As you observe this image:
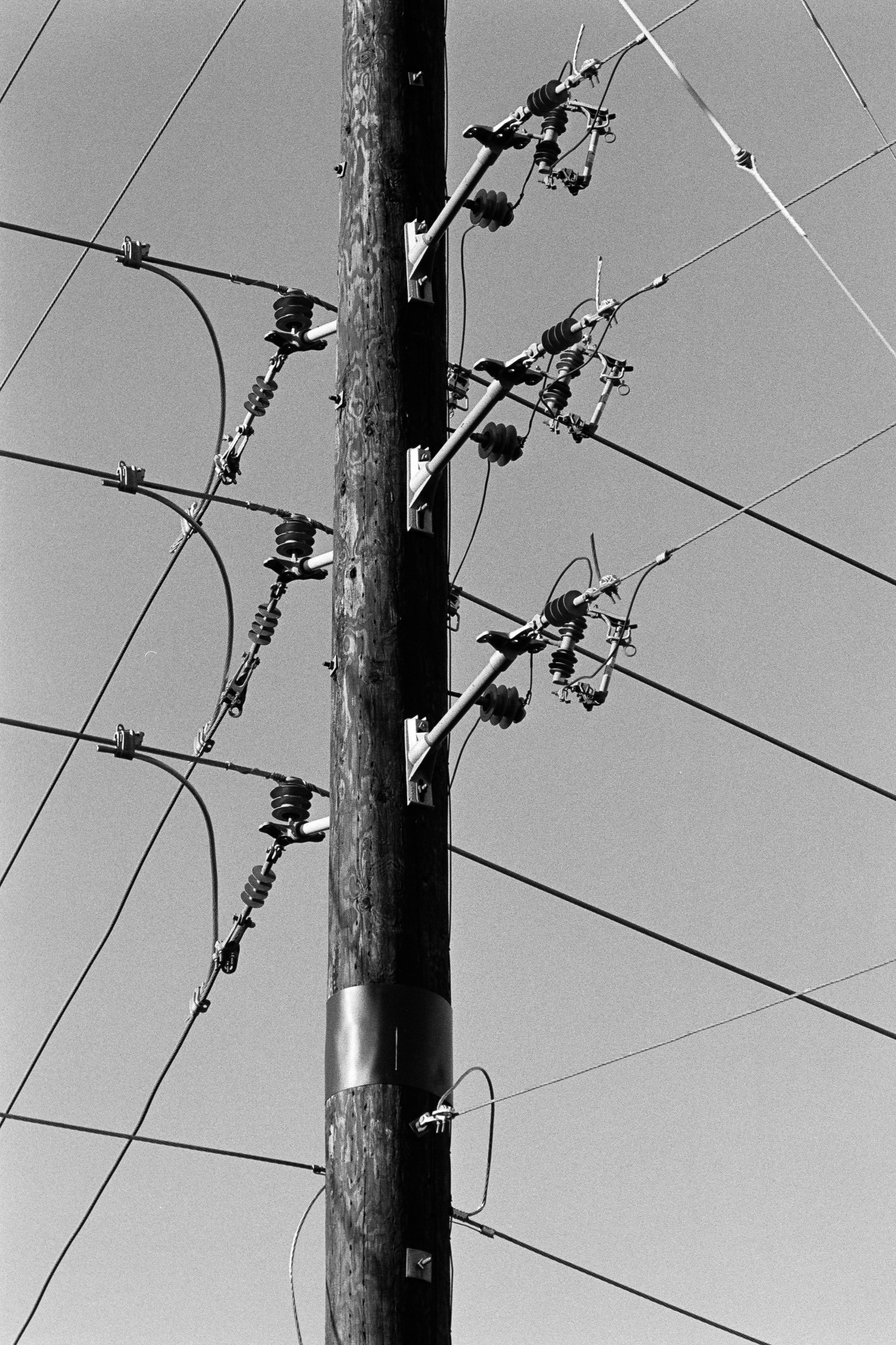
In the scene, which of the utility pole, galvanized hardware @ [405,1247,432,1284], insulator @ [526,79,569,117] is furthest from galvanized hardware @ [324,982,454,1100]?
insulator @ [526,79,569,117]

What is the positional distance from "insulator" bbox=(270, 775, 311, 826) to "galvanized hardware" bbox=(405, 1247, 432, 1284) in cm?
184

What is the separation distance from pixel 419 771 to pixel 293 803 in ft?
3.54

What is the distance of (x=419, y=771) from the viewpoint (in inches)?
233

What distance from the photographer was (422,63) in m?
6.80

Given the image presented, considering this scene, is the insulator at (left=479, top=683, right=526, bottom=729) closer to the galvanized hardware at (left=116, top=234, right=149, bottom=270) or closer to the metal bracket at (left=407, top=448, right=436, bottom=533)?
the metal bracket at (left=407, top=448, right=436, bottom=533)

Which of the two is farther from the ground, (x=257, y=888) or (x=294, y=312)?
(x=294, y=312)

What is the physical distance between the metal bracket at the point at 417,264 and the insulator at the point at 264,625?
191 centimetres

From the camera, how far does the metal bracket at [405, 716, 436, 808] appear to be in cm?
591

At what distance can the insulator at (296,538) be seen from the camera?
7430mm

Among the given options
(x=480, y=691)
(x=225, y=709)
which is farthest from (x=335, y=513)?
(x=225, y=709)

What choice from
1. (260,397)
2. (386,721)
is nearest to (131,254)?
(260,397)

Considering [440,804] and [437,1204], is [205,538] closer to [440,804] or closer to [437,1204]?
[440,804]

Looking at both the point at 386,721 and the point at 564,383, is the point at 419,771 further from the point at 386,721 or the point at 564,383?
the point at 564,383

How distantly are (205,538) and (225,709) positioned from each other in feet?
3.66
